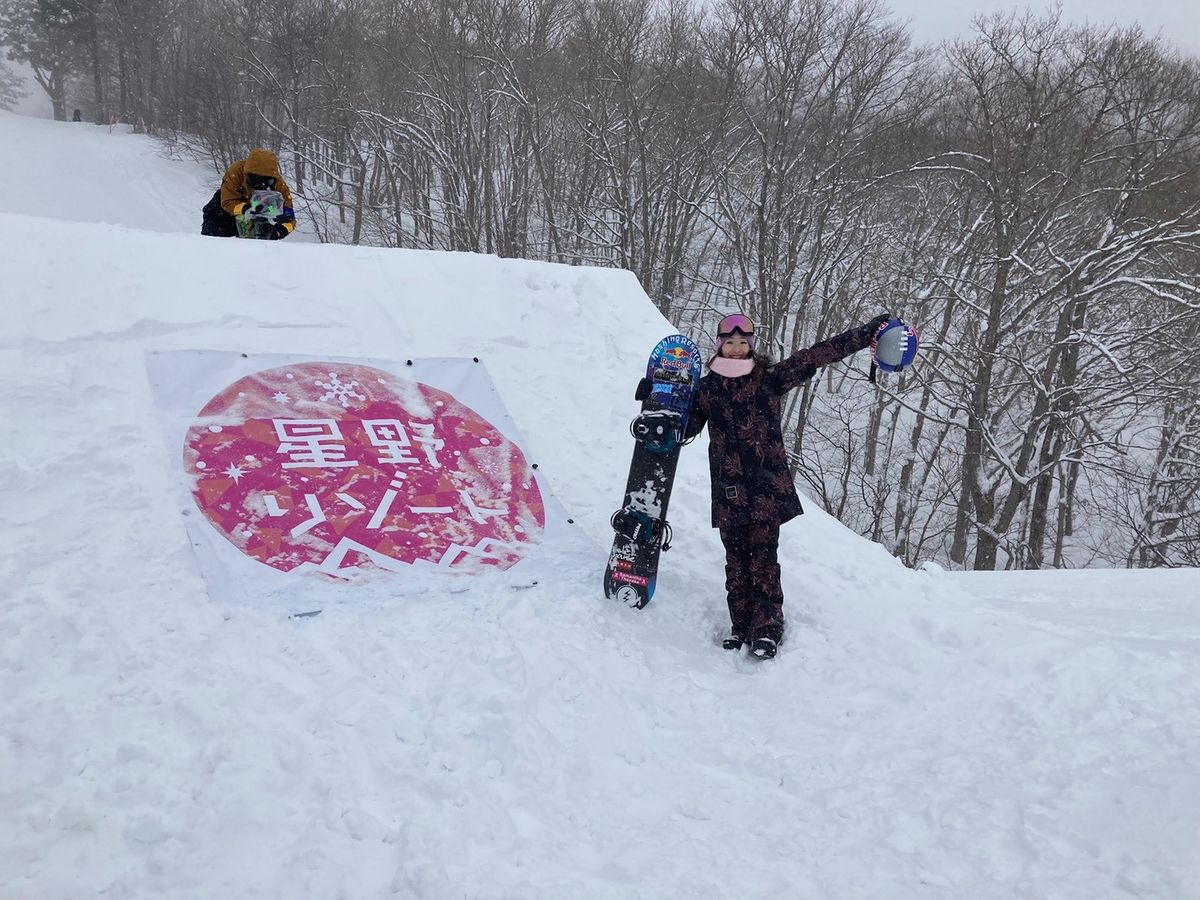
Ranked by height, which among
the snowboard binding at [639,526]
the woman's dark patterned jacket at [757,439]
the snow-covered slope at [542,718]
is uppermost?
the woman's dark patterned jacket at [757,439]

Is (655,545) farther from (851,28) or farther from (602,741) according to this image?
(851,28)

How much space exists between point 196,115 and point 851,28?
81.5 feet

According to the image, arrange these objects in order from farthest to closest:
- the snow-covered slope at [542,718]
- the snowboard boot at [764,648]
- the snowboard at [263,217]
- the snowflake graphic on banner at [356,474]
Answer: the snowboard at [263,217]
the snowflake graphic on banner at [356,474]
the snowboard boot at [764,648]
the snow-covered slope at [542,718]

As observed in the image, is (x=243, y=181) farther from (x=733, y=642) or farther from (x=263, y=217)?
(x=733, y=642)

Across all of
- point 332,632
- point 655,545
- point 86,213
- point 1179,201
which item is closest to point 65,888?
point 332,632

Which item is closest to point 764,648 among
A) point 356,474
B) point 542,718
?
point 542,718

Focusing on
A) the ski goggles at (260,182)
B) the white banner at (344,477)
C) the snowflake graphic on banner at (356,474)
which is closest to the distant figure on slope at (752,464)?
the white banner at (344,477)

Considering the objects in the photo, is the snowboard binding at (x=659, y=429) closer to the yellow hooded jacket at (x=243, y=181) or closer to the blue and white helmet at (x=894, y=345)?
the blue and white helmet at (x=894, y=345)

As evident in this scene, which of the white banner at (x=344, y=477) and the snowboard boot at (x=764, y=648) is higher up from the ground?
the white banner at (x=344, y=477)

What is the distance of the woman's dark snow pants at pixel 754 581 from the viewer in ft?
11.8

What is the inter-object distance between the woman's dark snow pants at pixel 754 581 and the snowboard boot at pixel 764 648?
0.05m

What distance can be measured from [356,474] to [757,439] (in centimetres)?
223

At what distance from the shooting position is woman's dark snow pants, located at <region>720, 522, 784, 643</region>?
360cm

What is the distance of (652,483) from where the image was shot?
389 cm
